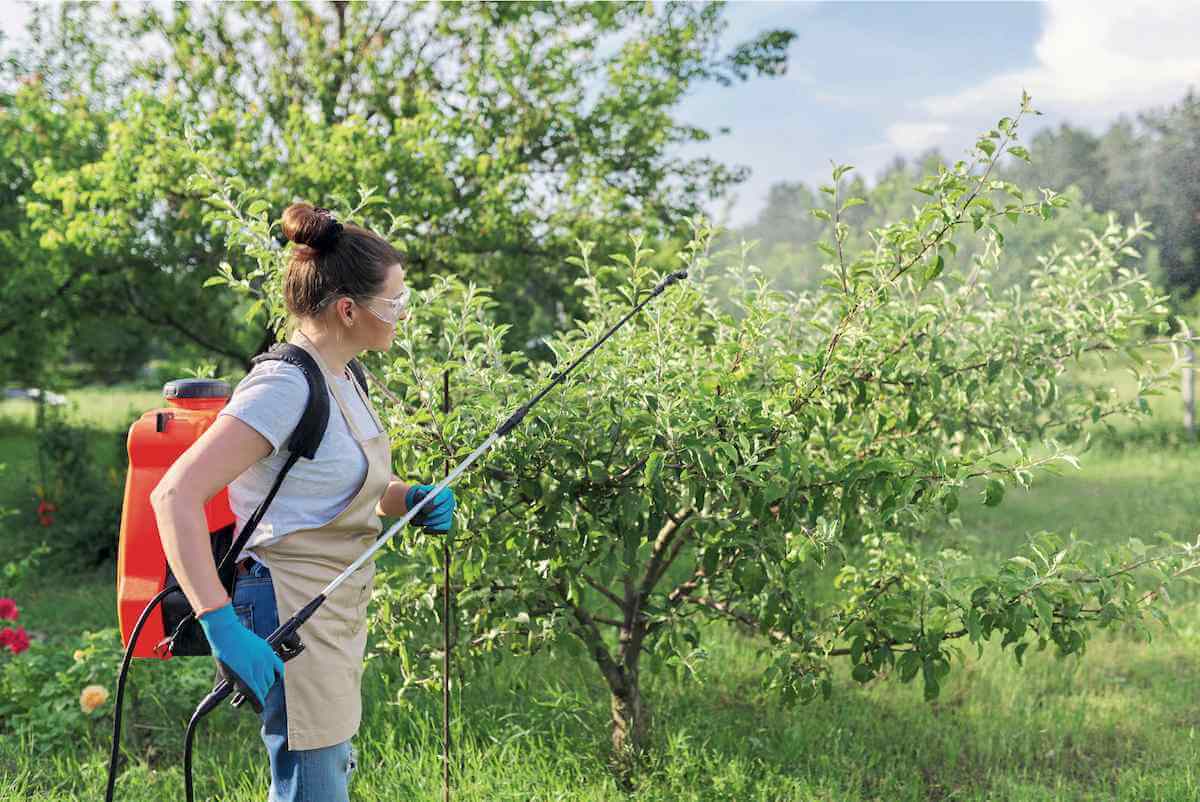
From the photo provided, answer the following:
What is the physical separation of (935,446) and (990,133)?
130 cm

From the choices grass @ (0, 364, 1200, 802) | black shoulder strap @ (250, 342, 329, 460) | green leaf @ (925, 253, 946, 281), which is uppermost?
green leaf @ (925, 253, 946, 281)

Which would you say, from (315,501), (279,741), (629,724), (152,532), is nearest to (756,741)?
(629,724)

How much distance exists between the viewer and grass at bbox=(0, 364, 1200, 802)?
11.9 ft

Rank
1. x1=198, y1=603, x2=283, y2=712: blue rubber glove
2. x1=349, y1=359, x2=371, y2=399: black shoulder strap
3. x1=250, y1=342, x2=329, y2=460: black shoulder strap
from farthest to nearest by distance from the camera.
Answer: x1=349, y1=359, x2=371, y2=399: black shoulder strap, x1=250, y1=342, x2=329, y2=460: black shoulder strap, x1=198, y1=603, x2=283, y2=712: blue rubber glove

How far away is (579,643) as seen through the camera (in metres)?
3.26

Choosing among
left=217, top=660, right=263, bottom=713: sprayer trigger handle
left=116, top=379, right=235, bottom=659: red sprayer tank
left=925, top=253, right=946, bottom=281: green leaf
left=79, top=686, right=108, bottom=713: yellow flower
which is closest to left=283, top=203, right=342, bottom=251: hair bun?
left=116, top=379, right=235, bottom=659: red sprayer tank

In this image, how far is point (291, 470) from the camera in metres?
2.09

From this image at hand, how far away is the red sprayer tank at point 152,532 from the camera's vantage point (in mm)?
2189

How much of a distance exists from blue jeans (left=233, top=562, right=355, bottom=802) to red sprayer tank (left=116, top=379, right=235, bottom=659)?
0.13 m

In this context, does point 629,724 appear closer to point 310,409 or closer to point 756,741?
point 756,741

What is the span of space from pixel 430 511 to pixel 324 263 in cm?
72

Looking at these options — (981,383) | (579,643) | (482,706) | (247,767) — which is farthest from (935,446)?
(247,767)

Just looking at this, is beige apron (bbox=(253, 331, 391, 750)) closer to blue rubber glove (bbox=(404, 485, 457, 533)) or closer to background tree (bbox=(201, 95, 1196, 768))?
blue rubber glove (bbox=(404, 485, 457, 533))

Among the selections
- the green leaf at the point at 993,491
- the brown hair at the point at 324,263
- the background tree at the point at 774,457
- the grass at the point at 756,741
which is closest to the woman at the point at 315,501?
the brown hair at the point at 324,263
